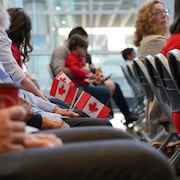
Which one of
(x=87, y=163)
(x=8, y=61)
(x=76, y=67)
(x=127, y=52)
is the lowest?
(x=127, y=52)

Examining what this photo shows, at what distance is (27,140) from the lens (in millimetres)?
1182

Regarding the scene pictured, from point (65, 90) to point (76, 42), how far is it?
2665 millimetres

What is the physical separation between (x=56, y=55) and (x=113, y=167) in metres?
4.61

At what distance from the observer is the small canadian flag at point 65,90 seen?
9.21 ft

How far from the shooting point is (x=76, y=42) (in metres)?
5.44

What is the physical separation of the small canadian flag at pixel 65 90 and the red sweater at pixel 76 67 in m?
2.51

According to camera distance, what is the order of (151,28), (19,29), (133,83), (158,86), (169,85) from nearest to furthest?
(169,85) < (158,86) < (19,29) < (151,28) < (133,83)

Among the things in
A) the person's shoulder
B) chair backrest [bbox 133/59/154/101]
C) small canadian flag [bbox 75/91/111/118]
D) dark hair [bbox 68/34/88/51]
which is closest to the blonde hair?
the person's shoulder

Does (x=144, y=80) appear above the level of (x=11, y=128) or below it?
below

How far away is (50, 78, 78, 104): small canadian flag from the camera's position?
2.81 metres

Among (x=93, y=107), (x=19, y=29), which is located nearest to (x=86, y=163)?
(x=93, y=107)

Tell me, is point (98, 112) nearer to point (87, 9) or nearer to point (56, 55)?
point (56, 55)

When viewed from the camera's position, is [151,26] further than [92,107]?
Yes

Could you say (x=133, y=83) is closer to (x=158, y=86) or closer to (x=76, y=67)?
(x=76, y=67)
